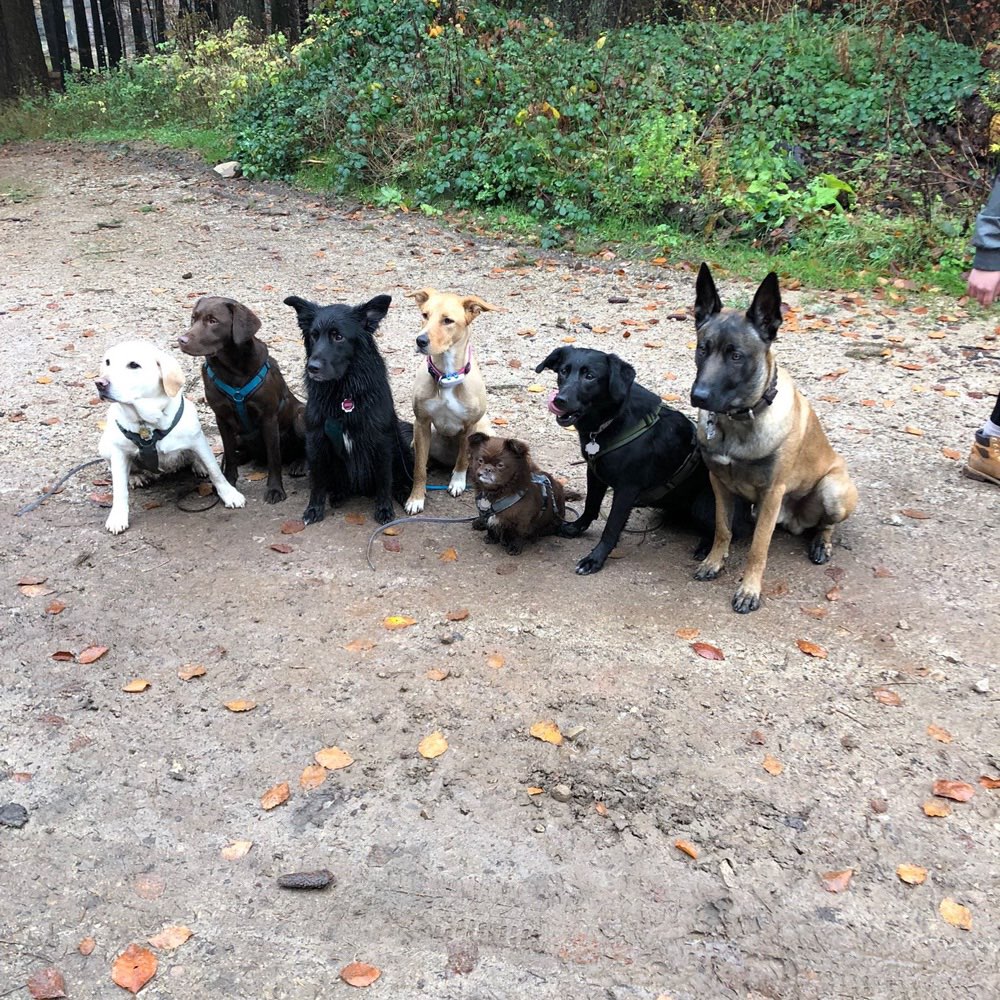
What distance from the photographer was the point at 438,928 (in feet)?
9.11

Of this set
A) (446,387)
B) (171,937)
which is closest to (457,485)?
(446,387)

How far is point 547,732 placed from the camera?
360 cm

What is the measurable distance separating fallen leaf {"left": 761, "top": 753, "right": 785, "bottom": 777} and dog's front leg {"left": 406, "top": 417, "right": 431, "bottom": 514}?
2.76 meters

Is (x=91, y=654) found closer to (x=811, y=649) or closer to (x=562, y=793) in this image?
(x=562, y=793)

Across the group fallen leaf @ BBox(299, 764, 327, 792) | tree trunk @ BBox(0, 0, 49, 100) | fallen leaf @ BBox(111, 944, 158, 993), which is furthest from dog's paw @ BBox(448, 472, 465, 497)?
tree trunk @ BBox(0, 0, 49, 100)

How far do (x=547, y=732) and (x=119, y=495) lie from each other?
10.3ft

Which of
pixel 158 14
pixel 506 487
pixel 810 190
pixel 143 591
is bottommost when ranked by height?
pixel 143 591

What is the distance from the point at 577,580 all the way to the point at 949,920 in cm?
242

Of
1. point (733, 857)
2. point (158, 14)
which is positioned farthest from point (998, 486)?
point (158, 14)

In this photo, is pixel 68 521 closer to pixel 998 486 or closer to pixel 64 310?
pixel 64 310

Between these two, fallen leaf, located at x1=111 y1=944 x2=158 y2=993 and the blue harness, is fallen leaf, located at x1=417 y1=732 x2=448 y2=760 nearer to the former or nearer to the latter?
fallen leaf, located at x1=111 y1=944 x2=158 y2=993

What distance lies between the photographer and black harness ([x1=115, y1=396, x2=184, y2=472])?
16.1ft

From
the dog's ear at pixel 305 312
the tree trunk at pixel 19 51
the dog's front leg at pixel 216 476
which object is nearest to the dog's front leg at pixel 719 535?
the dog's ear at pixel 305 312

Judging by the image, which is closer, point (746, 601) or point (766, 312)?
point (766, 312)
